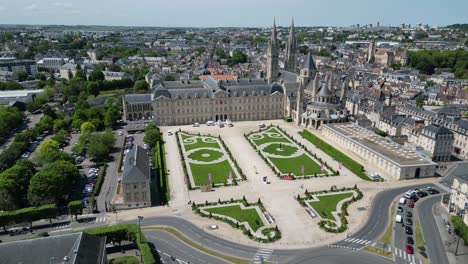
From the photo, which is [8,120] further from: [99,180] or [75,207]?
[75,207]

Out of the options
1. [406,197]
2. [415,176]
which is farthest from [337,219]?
[415,176]

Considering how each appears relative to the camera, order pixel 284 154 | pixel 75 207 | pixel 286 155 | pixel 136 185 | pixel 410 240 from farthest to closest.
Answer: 1. pixel 284 154
2. pixel 286 155
3. pixel 136 185
4. pixel 75 207
5. pixel 410 240

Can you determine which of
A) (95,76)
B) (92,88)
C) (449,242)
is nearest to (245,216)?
(449,242)

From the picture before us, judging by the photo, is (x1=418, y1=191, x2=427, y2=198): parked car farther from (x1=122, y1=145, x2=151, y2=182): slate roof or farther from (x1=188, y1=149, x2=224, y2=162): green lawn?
(x1=122, y1=145, x2=151, y2=182): slate roof

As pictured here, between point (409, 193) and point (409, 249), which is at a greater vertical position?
point (409, 193)

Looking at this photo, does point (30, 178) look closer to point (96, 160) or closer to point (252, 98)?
point (96, 160)

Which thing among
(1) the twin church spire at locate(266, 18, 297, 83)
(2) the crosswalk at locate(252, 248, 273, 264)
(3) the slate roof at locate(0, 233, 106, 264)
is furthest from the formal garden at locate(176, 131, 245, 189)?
(1) the twin church spire at locate(266, 18, 297, 83)

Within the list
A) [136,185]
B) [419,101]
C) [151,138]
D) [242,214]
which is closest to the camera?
[242,214]

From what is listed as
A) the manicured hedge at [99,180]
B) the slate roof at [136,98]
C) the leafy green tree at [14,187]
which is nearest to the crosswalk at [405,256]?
the manicured hedge at [99,180]
